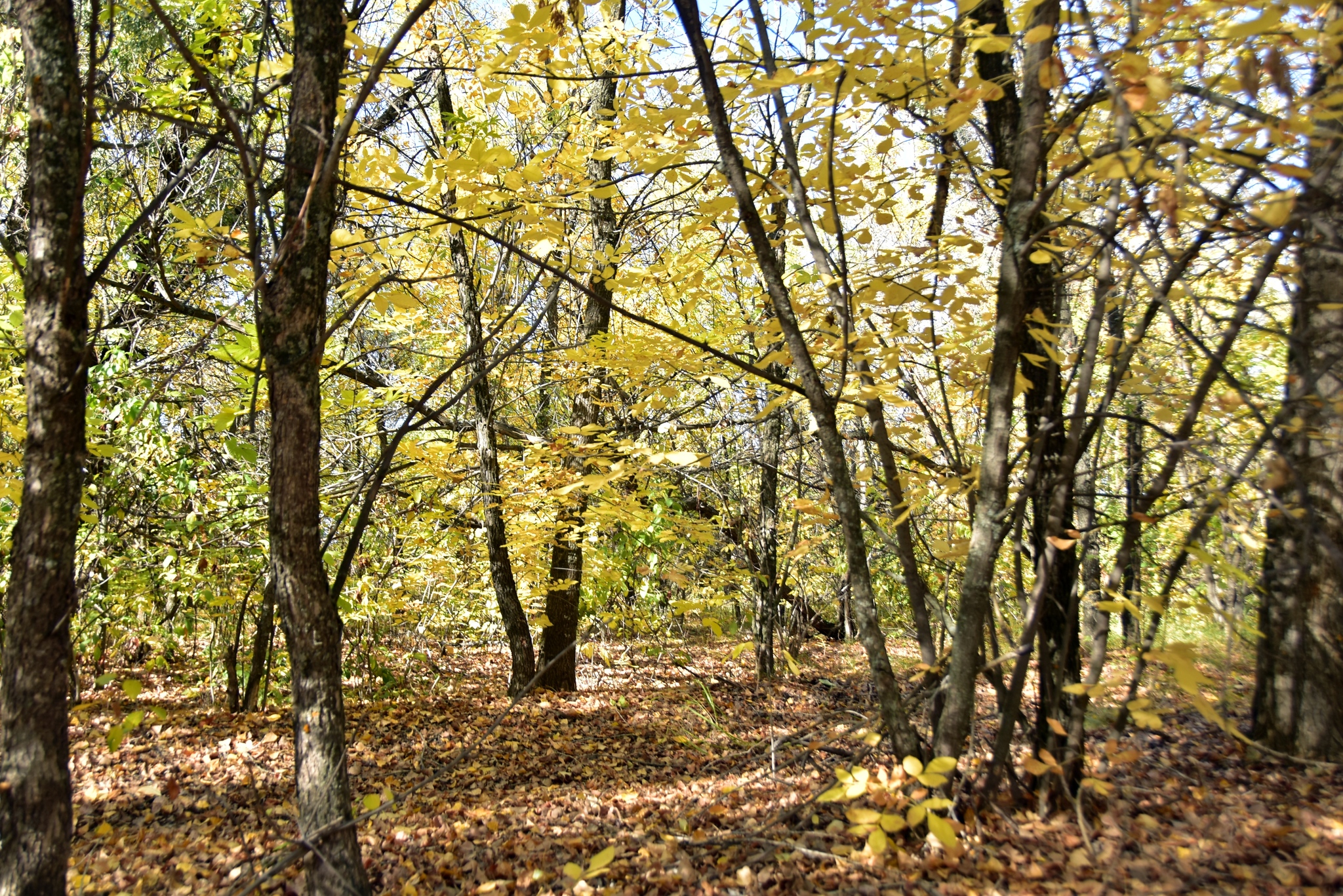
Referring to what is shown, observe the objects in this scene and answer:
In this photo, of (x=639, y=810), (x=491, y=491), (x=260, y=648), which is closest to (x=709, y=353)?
(x=639, y=810)

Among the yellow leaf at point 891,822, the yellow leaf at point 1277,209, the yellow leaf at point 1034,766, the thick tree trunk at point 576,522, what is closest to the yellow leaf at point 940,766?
the yellow leaf at point 891,822

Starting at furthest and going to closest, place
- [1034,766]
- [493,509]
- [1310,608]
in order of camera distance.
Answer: [493,509]
[1310,608]
[1034,766]

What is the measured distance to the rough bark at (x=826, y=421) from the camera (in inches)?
94.9

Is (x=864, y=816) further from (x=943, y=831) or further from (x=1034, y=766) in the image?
(x=1034, y=766)

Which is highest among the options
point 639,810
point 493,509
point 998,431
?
point 998,431

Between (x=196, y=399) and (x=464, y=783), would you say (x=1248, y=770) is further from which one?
(x=196, y=399)

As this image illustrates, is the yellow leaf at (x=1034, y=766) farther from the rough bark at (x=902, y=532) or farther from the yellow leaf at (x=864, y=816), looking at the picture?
the yellow leaf at (x=864, y=816)

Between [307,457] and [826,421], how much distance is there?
1573mm

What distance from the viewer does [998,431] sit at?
238 centimetres

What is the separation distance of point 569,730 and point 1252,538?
16.6ft

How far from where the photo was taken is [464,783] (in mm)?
4836

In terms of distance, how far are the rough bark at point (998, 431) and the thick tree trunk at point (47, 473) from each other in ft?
8.38

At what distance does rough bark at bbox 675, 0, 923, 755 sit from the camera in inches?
94.9

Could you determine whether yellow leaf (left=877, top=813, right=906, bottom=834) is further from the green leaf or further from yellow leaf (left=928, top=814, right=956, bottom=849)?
the green leaf
